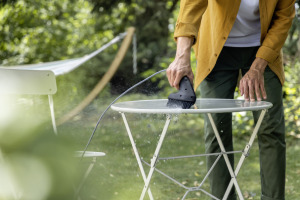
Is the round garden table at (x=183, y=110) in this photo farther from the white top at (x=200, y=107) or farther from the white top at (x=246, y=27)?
the white top at (x=246, y=27)

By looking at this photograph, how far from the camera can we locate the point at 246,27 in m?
1.98

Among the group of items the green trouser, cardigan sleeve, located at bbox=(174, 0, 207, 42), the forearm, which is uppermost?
cardigan sleeve, located at bbox=(174, 0, 207, 42)

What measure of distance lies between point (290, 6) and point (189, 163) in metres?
2.57

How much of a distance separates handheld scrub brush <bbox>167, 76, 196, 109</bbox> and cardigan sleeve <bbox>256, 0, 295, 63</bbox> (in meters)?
0.45

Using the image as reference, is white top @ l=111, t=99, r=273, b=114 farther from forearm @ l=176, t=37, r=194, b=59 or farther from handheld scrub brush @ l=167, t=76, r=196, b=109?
forearm @ l=176, t=37, r=194, b=59

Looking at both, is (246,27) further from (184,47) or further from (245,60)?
(184,47)

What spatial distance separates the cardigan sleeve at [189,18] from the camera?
178cm

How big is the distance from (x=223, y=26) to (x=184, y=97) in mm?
535

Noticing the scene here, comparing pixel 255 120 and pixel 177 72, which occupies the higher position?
pixel 177 72

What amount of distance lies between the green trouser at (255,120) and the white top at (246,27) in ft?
0.09

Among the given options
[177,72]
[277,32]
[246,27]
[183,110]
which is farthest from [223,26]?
[183,110]

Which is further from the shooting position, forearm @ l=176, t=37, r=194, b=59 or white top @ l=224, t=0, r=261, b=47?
white top @ l=224, t=0, r=261, b=47

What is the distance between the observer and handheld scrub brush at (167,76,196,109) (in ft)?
5.03

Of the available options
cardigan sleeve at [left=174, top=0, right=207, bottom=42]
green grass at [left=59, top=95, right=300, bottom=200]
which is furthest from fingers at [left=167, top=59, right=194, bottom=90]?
green grass at [left=59, top=95, right=300, bottom=200]
